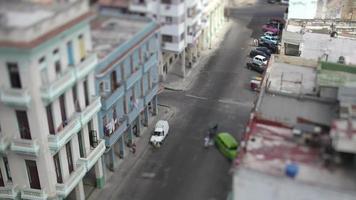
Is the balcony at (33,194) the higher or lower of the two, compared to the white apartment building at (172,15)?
lower

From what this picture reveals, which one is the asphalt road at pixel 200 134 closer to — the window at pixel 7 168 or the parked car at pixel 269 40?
the parked car at pixel 269 40

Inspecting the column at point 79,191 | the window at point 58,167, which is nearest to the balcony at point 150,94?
the column at point 79,191

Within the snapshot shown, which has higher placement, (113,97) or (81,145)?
(113,97)

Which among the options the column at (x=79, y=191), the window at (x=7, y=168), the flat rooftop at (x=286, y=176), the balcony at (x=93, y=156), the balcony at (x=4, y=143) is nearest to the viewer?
the flat rooftop at (x=286, y=176)

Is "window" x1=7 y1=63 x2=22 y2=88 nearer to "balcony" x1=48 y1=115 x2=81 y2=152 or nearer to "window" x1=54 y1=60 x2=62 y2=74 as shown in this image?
"window" x1=54 y1=60 x2=62 y2=74

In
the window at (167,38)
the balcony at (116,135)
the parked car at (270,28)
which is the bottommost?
the balcony at (116,135)

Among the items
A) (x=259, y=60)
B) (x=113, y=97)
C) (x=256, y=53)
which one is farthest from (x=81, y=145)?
(x=256, y=53)

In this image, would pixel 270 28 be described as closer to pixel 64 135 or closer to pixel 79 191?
pixel 79 191
